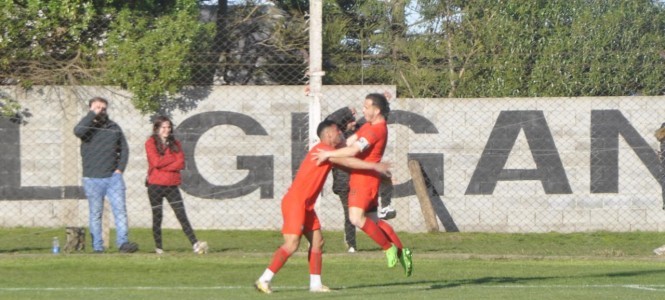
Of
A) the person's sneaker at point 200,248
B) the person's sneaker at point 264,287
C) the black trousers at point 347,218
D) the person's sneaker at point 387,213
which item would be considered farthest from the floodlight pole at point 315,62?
the person's sneaker at point 264,287

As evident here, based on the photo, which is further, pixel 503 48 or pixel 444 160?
pixel 503 48

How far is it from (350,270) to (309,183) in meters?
2.77

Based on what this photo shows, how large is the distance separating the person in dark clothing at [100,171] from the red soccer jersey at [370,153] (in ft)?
14.5

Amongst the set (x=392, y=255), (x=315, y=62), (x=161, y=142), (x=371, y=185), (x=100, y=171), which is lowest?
(x=392, y=255)

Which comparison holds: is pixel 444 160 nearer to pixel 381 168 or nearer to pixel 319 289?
pixel 381 168

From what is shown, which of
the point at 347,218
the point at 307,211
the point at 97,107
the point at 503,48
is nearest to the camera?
the point at 307,211

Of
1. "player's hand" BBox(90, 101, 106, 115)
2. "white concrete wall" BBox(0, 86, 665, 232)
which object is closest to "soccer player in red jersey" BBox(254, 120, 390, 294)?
"player's hand" BBox(90, 101, 106, 115)

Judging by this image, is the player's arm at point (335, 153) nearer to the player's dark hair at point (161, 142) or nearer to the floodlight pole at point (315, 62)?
the floodlight pole at point (315, 62)

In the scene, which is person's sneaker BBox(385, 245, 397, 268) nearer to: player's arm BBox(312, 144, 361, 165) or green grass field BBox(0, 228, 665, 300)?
green grass field BBox(0, 228, 665, 300)

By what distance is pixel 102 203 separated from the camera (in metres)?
15.3

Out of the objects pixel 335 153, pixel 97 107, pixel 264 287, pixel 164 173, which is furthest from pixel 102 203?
pixel 335 153

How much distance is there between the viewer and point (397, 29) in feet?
69.5

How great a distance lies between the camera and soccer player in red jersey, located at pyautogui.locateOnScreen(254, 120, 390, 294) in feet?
36.7

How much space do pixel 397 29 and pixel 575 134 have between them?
3.62m
